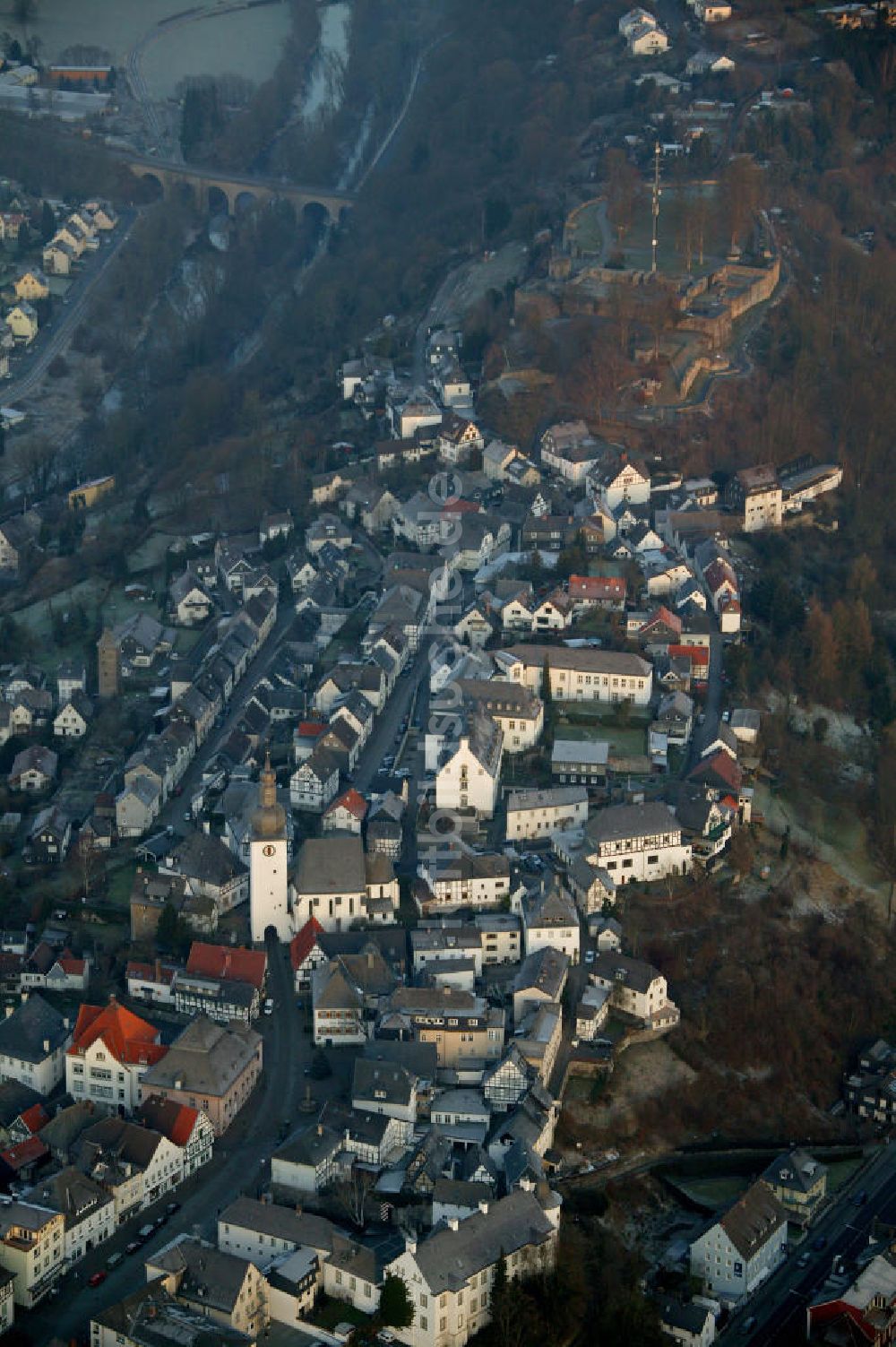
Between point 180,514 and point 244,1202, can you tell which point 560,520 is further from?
point 244,1202

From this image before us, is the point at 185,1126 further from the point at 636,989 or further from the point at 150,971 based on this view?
the point at 636,989

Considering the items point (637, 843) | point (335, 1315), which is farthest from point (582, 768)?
point (335, 1315)

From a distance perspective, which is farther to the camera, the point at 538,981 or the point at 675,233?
the point at 675,233

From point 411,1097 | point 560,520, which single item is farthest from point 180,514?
point 411,1097

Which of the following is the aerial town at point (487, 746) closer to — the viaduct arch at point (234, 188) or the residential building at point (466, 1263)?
the residential building at point (466, 1263)

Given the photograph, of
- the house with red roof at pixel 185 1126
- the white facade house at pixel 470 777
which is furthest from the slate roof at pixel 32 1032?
the white facade house at pixel 470 777

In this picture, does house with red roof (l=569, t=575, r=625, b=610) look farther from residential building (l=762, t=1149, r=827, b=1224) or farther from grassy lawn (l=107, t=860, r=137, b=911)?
residential building (l=762, t=1149, r=827, b=1224)

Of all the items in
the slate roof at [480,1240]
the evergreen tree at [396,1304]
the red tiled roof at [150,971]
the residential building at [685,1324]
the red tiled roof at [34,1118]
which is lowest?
the residential building at [685,1324]
